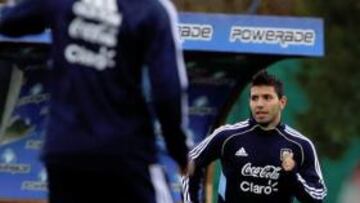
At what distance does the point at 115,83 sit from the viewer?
18.5ft

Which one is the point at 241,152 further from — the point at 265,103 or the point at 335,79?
the point at 335,79

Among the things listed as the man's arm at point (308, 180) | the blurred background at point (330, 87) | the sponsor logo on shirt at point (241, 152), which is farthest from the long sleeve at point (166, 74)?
the blurred background at point (330, 87)

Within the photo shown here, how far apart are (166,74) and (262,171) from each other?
14.0 feet

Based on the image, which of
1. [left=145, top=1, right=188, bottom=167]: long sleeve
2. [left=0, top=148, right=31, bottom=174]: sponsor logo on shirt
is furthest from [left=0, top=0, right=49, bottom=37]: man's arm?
[left=0, top=148, right=31, bottom=174]: sponsor logo on shirt

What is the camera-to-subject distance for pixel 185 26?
43.3 feet

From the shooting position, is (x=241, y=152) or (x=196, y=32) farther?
(x=196, y=32)

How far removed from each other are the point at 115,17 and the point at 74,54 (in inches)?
8.9

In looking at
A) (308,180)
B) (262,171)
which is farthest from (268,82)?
(308,180)

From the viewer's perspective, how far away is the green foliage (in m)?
20.2

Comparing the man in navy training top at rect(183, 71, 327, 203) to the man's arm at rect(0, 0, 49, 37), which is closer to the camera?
the man's arm at rect(0, 0, 49, 37)

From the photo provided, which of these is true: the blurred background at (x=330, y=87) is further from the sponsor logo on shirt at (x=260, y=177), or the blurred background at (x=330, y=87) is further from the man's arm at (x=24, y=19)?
the man's arm at (x=24, y=19)

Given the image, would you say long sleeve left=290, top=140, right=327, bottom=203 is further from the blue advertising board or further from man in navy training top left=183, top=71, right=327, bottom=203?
the blue advertising board

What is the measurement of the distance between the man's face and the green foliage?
9.40m

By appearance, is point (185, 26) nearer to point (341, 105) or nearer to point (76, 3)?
point (76, 3)
